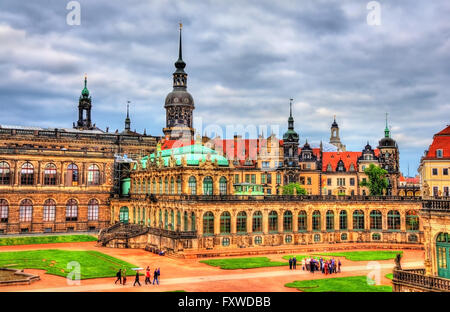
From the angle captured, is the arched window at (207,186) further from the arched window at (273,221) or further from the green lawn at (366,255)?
the green lawn at (366,255)

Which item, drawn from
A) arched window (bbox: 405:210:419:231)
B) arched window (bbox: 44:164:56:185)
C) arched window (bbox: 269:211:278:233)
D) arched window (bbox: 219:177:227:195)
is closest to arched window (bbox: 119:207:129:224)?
arched window (bbox: 44:164:56:185)

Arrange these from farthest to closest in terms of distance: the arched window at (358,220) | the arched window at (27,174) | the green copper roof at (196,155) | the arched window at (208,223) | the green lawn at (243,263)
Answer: the arched window at (27,174) < the arched window at (358,220) < the green copper roof at (196,155) < the arched window at (208,223) < the green lawn at (243,263)

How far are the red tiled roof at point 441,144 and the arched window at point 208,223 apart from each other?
42980mm

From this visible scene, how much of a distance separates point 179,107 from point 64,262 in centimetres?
6506

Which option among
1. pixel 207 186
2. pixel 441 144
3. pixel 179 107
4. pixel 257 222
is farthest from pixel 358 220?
pixel 179 107

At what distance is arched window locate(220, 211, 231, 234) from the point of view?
72562 mm

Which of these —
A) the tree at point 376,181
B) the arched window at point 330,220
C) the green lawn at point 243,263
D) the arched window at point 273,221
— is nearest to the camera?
the green lawn at point 243,263

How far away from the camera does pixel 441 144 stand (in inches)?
3487

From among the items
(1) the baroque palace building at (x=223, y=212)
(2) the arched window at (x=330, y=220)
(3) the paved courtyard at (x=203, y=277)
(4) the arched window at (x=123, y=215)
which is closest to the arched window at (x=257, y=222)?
(1) the baroque palace building at (x=223, y=212)

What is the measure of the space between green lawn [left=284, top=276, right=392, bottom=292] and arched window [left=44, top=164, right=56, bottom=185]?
59.6m

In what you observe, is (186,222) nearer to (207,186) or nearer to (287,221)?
(207,186)

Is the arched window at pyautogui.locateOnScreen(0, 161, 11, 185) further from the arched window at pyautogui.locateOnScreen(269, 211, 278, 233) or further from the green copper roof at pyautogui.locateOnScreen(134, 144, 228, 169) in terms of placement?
the arched window at pyautogui.locateOnScreen(269, 211, 278, 233)

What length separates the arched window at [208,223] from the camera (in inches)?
2808

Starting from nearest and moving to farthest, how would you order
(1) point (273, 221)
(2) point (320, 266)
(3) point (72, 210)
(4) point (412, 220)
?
1. (2) point (320, 266)
2. (1) point (273, 221)
3. (4) point (412, 220)
4. (3) point (72, 210)
